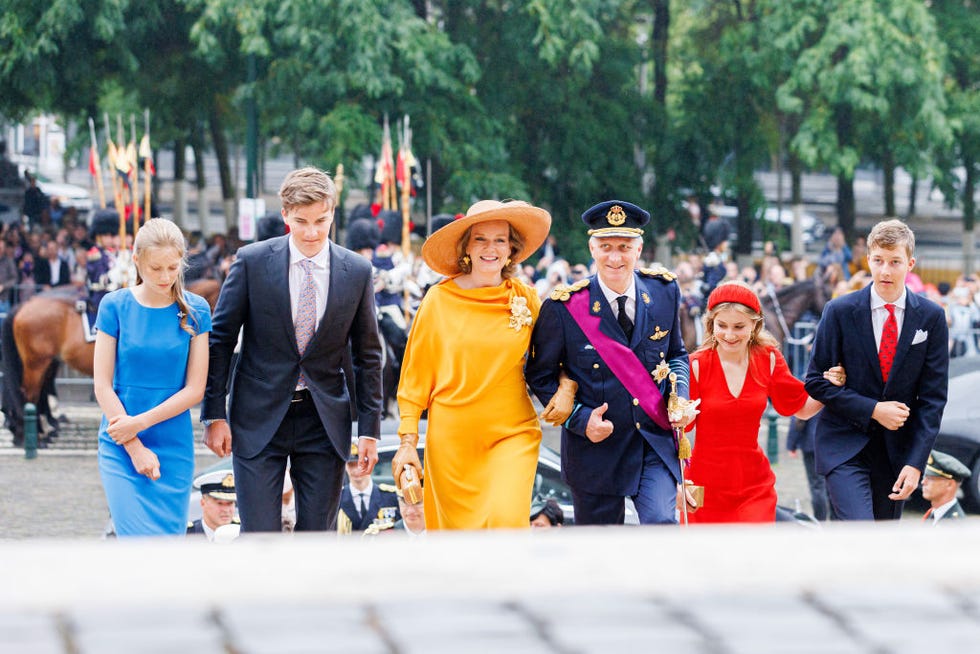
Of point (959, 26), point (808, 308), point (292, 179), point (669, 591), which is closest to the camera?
point (669, 591)

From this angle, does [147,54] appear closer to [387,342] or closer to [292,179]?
[387,342]

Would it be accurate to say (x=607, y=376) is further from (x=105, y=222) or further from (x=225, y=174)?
(x=225, y=174)

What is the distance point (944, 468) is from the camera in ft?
31.8

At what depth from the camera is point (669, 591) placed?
7.86 ft

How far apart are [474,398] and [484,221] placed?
687 mm

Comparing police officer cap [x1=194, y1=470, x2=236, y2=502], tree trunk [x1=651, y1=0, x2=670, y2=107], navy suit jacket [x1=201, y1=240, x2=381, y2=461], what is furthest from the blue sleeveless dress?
tree trunk [x1=651, y1=0, x2=670, y2=107]

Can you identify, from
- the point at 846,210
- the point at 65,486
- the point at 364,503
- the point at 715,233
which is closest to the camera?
the point at 364,503

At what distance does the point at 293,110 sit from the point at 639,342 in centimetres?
1874

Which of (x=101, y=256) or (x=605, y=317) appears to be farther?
(x=101, y=256)

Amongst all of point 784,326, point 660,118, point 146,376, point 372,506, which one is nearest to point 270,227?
point 784,326

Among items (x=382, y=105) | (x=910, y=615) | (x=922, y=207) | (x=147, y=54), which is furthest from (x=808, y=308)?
(x=922, y=207)

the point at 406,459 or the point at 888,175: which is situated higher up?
the point at 888,175

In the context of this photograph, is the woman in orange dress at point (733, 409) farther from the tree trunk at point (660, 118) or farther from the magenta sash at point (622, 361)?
the tree trunk at point (660, 118)

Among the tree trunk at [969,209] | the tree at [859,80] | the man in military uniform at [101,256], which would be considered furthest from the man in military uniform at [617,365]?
the tree trunk at [969,209]
